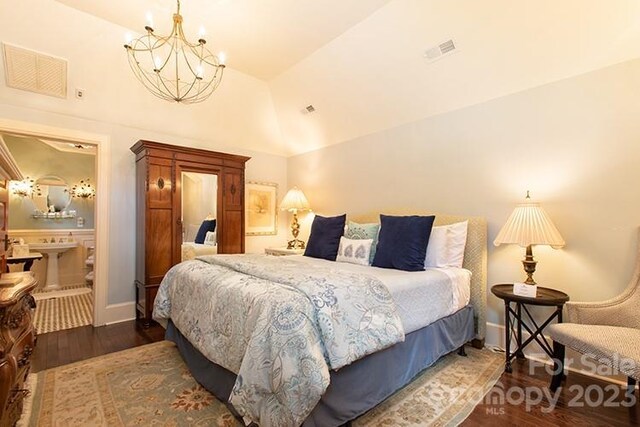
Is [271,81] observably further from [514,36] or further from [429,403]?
[429,403]

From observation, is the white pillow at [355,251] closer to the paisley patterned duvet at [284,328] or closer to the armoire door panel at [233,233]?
the paisley patterned duvet at [284,328]


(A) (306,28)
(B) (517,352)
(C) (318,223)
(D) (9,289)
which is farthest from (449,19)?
(D) (9,289)

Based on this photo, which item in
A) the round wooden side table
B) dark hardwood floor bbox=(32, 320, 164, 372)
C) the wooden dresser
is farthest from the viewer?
dark hardwood floor bbox=(32, 320, 164, 372)

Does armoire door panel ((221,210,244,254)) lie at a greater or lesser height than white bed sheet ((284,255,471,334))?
greater

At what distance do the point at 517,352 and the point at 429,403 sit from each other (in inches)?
38.5

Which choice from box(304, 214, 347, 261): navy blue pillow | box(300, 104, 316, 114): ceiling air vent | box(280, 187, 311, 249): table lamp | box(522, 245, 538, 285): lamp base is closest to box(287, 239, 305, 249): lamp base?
box(280, 187, 311, 249): table lamp

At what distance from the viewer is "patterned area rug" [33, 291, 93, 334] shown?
3.21 meters

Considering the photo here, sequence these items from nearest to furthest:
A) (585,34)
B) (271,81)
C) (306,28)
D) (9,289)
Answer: (9,289)
(585,34)
(306,28)
(271,81)

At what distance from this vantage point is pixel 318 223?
11.5 feet

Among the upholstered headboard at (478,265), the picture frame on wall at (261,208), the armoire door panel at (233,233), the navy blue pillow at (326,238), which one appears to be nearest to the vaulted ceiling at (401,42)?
the upholstered headboard at (478,265)

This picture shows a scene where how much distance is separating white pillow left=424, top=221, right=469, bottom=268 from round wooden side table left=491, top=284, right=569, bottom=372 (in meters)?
0.41

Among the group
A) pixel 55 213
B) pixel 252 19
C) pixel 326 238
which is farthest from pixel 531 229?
pixel 55 213

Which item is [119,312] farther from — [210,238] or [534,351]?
[534,351]

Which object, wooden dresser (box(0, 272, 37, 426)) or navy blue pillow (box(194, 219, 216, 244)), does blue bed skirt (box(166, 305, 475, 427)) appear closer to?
wooden dresser (box(0, 272, 37, 426))
